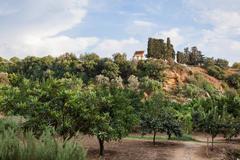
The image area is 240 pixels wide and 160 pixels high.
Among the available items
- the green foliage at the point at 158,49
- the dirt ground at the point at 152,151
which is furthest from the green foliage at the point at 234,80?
the dirt ground at the point at 152,151

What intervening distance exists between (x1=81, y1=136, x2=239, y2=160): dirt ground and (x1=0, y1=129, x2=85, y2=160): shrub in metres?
12.2

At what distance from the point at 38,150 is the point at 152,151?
54.4ft

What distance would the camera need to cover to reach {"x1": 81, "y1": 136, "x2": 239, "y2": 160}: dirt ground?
805 inches

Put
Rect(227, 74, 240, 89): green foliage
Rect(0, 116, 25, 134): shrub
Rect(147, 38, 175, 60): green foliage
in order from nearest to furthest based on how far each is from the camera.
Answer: Rect(0, 116, 25, 134): shrub, Rect(227, 74, 240, 89): green foliage, Rect(147, 38, 175, 60): green foliage

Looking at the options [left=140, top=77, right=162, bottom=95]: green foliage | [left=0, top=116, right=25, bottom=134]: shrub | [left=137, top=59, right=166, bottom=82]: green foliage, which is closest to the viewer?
[left=0, top=116, right=25, bottom=134]: shrub

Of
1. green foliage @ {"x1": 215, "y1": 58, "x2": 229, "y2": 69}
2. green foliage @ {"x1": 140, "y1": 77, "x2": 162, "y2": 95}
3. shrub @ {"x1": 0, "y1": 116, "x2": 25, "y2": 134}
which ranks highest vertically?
green foliage @ {"x1": 215, "y1": 58, "x2": 229, "y2": 69}

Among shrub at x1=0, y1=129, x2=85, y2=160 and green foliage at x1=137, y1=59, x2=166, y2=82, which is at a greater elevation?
→ green foliage at x1=137, y1=59, x2=166, y2=82

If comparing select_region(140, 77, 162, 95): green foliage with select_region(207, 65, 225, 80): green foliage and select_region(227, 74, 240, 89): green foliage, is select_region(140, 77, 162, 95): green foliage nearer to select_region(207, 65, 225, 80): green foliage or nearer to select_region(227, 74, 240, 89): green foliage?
select_region(207, 65, 225, 80): green foliage

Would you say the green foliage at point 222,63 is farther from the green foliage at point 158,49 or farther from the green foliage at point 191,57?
the green foliage at point 158,49

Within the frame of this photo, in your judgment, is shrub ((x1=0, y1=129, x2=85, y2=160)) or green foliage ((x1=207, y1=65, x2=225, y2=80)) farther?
green foliage ((x1=207, y1=65, x2=225, y2=80))

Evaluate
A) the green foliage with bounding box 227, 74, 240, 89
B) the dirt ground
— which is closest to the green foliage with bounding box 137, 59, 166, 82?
the green foliage with bounding box 227, 74, 240, 89

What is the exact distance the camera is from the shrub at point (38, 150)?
6.37m

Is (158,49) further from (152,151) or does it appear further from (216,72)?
(152,151)

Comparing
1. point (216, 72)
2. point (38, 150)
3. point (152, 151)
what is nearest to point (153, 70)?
point (216, 72)
